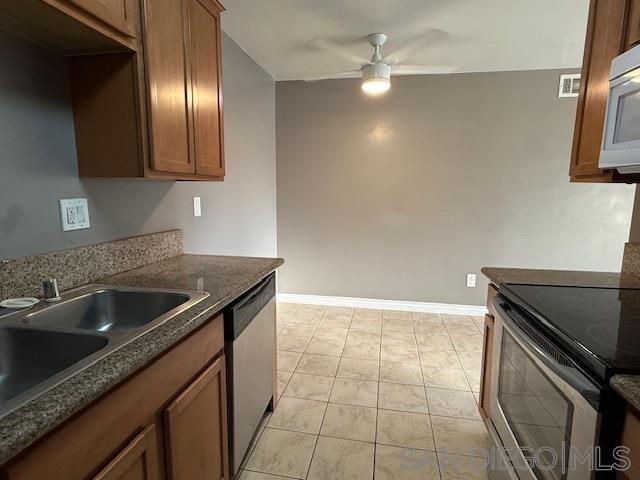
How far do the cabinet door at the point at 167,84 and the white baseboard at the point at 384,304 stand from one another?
2.61 meters

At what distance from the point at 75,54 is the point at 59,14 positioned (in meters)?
0.36

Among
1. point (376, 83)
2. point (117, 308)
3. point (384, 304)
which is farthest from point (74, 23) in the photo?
point (384, 304)

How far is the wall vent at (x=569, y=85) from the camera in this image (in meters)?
3.24

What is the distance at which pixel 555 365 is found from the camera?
966 millimetres

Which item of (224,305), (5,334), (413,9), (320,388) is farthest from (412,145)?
(5,334)

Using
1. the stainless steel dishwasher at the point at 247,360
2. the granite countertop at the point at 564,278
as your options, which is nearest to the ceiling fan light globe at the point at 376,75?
the granite countertop at the point at 564,278

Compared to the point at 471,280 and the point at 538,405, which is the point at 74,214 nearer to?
the point at 538,405

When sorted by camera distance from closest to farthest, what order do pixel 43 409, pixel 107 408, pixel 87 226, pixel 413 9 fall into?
pixel 43 409 → pixel 107 408 → pixel 87 226 → pixel 413 9

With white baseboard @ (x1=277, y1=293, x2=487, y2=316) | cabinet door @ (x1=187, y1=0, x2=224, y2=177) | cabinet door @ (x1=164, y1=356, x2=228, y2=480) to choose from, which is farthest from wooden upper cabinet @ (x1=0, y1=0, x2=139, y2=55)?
white baseboard @ (x1=277, y1=293, x2=487, y2=316)

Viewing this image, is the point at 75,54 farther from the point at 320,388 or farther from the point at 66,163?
the point at 320,388

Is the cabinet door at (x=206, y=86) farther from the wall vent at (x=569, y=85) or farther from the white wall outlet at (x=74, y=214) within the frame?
the wall vent at (x=569, y=85)

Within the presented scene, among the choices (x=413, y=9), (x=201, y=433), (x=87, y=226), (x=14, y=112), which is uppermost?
(x=413, y=9)

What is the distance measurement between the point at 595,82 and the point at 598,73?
37 millimetres

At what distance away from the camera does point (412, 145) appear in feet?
11.6
